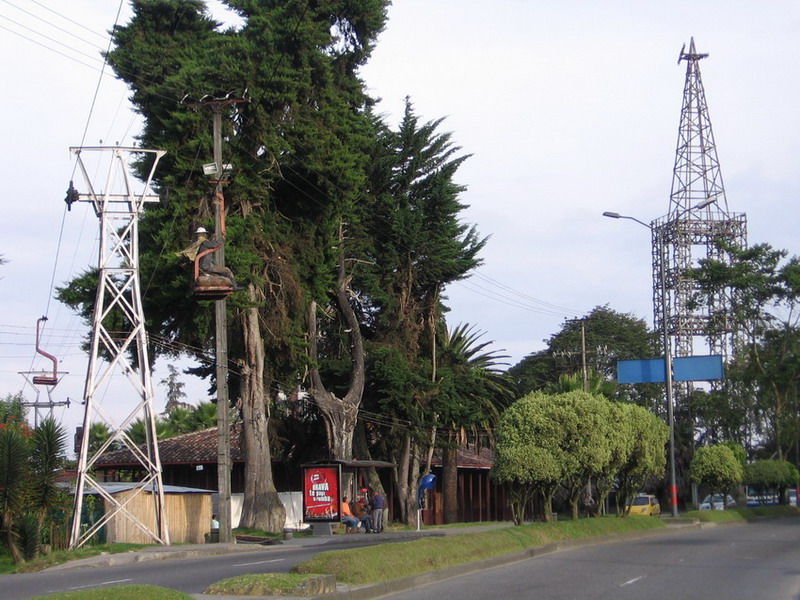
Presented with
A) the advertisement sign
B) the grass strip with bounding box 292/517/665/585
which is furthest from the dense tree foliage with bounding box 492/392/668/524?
the advertisement sign

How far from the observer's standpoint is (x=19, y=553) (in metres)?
23.3

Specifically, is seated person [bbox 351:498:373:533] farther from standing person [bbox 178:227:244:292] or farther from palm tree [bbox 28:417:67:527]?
palm tree [bbox 28:417:67:527]

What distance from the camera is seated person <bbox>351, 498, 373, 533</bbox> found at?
33.8 metres

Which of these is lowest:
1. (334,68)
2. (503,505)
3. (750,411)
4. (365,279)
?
(503,505)

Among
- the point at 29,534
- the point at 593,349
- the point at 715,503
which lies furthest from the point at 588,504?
the point at 593,349

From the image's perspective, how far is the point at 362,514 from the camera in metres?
35.3

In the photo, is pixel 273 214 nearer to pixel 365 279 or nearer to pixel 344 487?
pixel 365 279

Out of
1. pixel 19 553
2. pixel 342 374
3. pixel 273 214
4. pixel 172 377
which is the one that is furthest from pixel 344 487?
pixel 172 377

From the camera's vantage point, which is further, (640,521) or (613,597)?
(640,521)

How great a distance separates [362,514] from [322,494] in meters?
3.67

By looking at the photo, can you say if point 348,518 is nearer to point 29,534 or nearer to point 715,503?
point 29,534

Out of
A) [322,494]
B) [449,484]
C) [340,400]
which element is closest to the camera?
[322,494]

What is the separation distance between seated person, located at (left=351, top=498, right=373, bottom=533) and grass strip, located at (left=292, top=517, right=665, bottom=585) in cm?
925

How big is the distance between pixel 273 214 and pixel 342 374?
28.3ft
